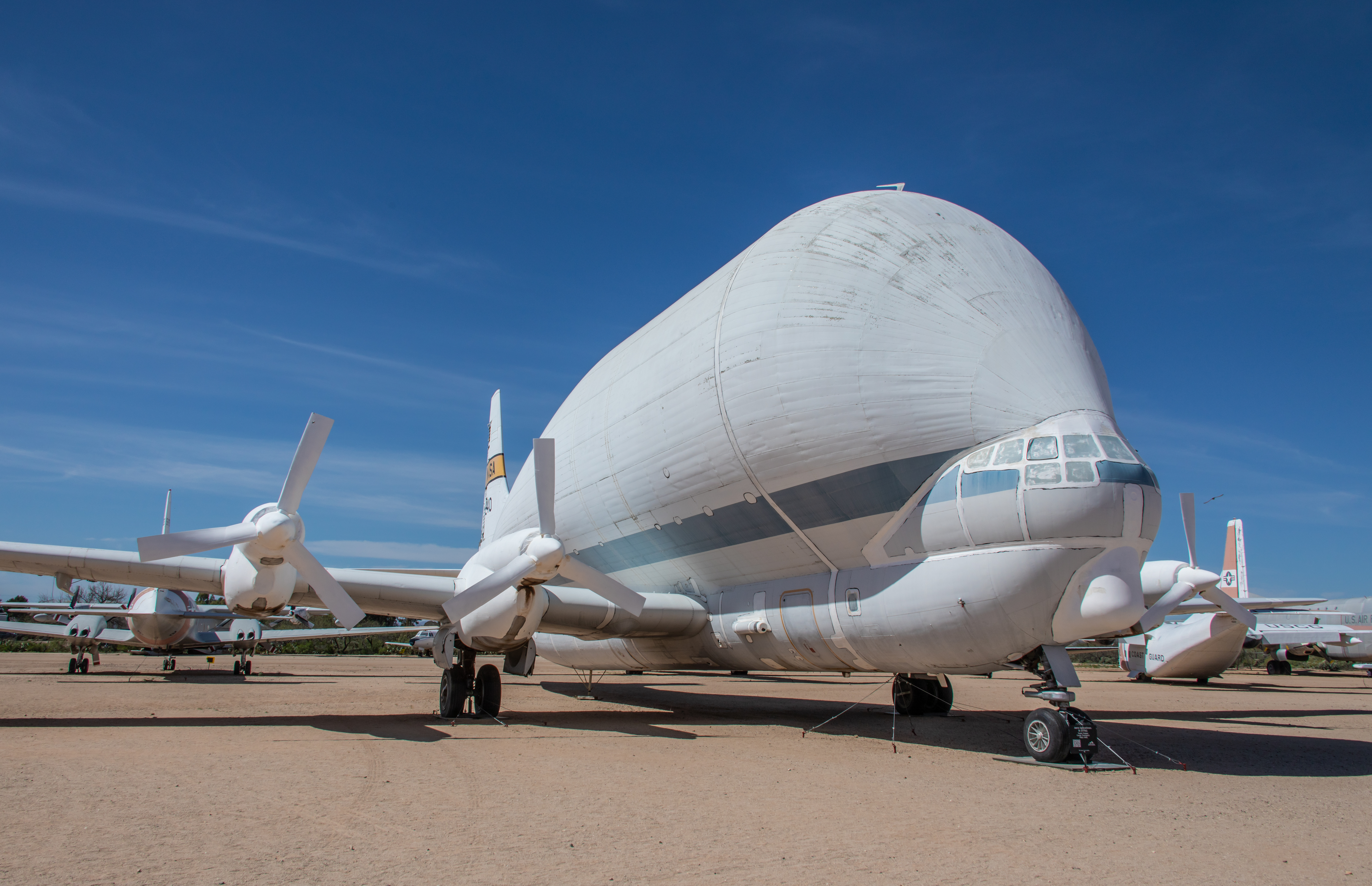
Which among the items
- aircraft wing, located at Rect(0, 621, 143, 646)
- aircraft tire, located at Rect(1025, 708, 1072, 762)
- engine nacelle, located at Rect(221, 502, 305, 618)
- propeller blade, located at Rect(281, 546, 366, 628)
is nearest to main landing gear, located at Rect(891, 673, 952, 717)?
aircraft tire, located at Rect(1025, 708, 1072, 762)

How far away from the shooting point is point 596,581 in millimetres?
12359

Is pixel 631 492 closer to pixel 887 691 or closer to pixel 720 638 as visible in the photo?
pixel 720 638

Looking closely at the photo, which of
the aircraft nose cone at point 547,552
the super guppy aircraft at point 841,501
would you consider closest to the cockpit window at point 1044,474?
the super guppy aircraft at point 841,501

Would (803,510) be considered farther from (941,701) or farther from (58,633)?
(58,633)

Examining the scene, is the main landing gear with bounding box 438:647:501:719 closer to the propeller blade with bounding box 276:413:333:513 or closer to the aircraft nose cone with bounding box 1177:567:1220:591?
the propeller blade with bounding box 276:413:333:513

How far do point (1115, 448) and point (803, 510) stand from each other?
4.22m

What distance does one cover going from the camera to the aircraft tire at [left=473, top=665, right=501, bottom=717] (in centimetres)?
1488

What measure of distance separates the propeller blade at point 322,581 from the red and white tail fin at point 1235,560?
3831 cm

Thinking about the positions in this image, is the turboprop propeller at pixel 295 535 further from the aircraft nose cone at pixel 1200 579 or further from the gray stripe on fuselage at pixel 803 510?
the aircraft nose cone at pixel 1200 579

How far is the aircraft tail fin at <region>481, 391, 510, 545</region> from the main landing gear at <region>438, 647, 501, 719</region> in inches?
344

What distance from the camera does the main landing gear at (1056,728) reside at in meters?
9.55

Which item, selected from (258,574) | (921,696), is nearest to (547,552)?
(258,574)

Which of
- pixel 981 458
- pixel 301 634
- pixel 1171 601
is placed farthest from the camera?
pixel 301 634

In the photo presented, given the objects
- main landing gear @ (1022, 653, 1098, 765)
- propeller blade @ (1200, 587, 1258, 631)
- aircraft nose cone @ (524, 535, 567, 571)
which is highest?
aircraft nose cone @ (524, 535, 567, 571)
